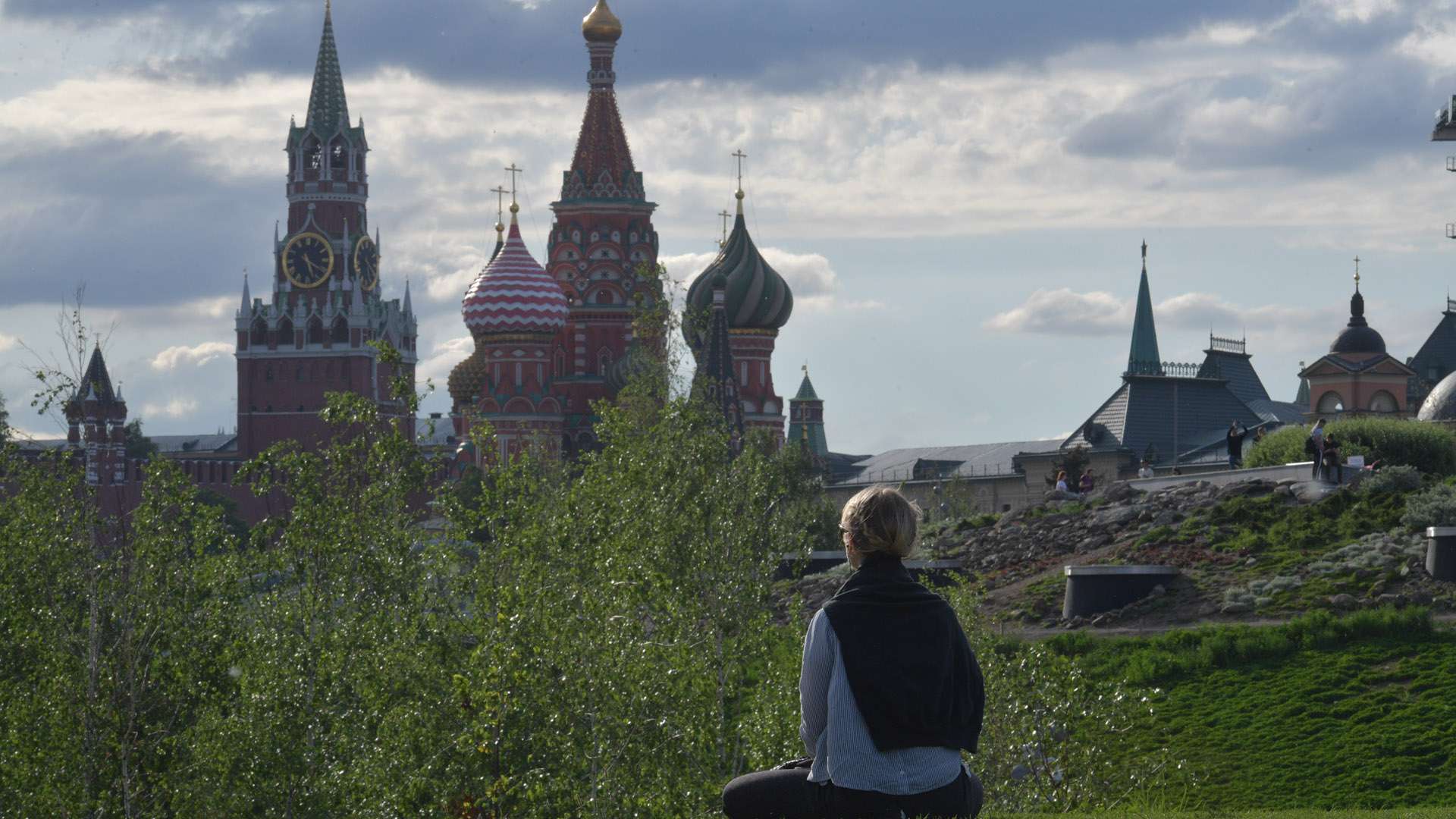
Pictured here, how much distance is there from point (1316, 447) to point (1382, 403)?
2347 cm

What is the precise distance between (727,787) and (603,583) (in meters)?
10.5

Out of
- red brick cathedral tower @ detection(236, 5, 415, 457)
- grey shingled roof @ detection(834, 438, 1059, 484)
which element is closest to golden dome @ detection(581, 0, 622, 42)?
grey shingled roof @ detection(834, 438, 1059, 484)

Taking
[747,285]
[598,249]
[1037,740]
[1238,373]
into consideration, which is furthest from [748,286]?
[1037,740]

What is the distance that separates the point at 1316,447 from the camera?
1501 inches

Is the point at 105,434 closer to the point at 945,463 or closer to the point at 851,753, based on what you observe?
the point at 945,463

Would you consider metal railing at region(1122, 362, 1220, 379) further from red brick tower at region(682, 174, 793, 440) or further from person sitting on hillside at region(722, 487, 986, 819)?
person sitting on hillside at region(722, 487, 986, 819)

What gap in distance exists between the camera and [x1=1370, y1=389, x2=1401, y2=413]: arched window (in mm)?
59844

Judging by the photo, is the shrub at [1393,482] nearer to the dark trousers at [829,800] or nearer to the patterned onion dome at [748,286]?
the dark trousers at [829,800]

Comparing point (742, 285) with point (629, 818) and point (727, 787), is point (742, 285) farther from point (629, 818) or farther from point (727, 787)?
point (727, 787)

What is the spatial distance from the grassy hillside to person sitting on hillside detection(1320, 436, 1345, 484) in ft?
27.0

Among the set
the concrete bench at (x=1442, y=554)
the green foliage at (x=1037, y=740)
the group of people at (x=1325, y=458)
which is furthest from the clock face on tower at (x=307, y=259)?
the green foliage at (x=1037, y=740)

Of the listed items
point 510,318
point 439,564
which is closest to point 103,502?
point 510,318

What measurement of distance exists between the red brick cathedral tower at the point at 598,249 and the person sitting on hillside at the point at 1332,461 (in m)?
52.9

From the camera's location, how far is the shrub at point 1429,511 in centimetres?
3400
